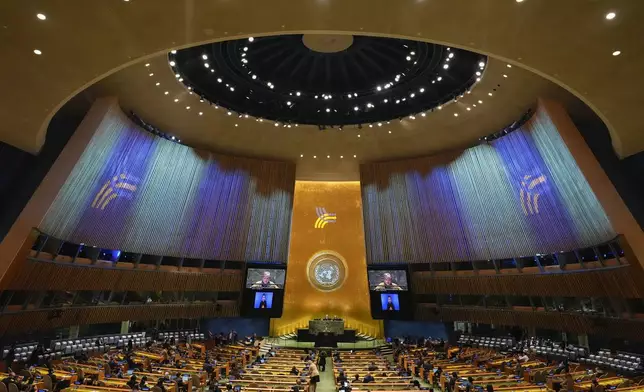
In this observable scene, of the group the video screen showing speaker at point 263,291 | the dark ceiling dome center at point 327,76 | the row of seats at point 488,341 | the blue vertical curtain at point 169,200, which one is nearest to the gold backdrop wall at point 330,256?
the video screen showing speaker at point 263,291

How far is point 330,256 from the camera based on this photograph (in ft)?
92.2

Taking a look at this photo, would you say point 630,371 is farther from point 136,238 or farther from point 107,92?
point 107,92

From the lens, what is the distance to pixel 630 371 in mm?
13586

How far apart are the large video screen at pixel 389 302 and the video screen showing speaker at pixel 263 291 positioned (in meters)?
6.08

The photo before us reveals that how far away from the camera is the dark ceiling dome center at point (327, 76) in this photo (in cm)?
1648

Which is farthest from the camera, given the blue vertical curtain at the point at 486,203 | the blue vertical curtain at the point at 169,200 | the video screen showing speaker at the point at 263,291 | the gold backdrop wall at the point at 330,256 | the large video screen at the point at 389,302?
the gold backdrop wall at the point at 330,256

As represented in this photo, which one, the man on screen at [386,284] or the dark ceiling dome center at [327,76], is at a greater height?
the dark ceiling dome center at [327,76]

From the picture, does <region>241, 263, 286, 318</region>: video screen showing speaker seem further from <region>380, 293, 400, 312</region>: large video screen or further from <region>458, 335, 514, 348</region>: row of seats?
<region>458, 335, 514, 348</region>: row of seats

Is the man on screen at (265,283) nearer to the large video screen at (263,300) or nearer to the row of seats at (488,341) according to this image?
the large video screen at (263,300)

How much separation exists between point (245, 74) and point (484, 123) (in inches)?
483

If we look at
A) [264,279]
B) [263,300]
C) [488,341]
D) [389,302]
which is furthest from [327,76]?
[488,341]

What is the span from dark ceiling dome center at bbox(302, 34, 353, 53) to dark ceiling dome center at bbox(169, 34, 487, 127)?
0.04 meters

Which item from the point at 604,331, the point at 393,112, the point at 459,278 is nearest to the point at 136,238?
the point at 393,112

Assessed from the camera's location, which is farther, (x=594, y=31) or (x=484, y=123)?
(x=484, y=123)
